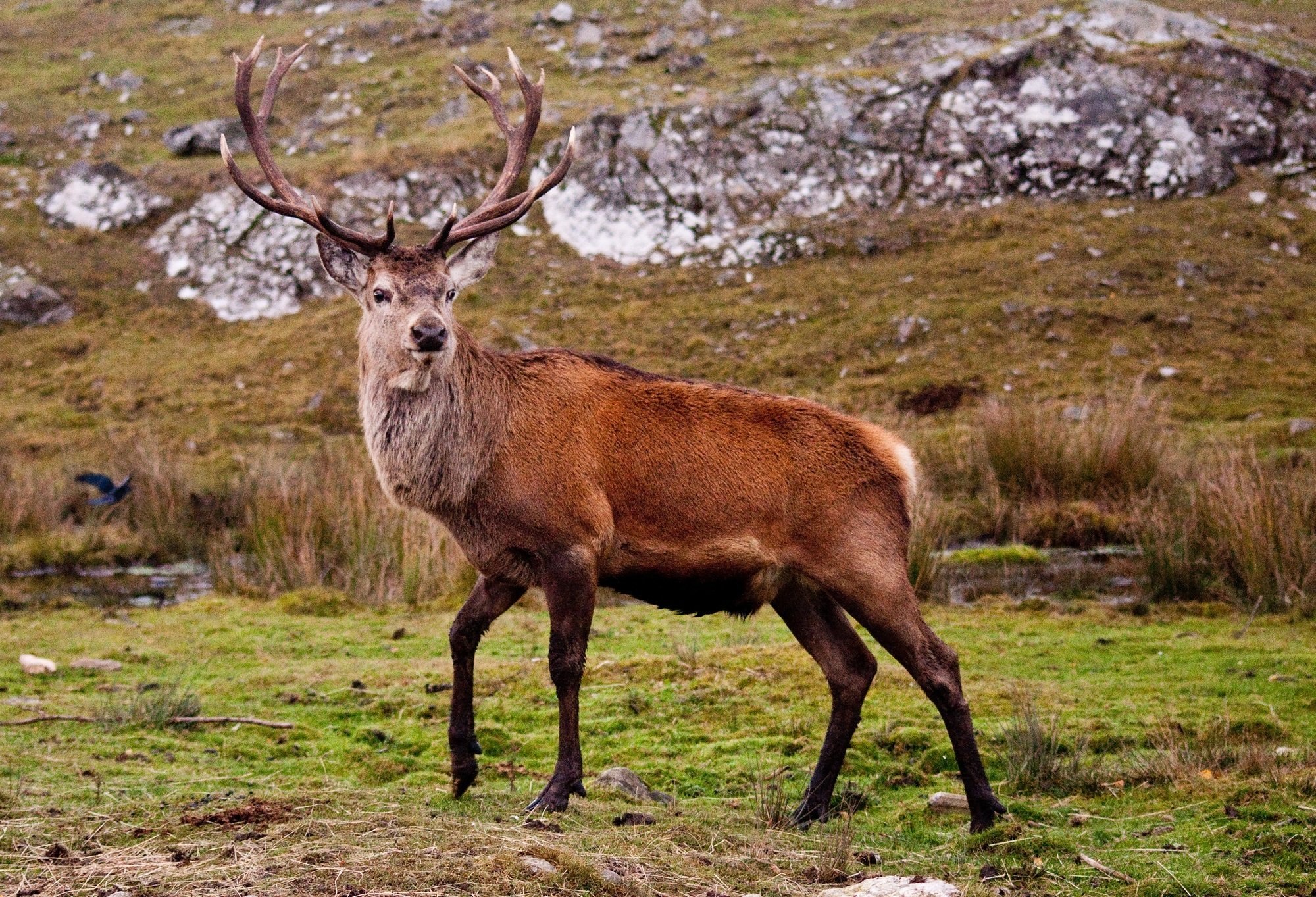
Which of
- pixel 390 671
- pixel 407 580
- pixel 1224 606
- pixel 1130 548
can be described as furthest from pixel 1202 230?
pixel 390 671

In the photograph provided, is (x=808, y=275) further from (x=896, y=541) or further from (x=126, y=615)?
(x=896, y=541)

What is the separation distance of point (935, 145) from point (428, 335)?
20159 millimetres

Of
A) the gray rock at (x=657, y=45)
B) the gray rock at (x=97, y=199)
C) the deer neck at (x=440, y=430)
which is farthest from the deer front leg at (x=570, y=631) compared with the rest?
the gray rock at (x=657, y=45)

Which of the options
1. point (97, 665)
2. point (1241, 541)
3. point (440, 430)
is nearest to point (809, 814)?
point (440, 430)

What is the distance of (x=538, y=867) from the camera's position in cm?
447

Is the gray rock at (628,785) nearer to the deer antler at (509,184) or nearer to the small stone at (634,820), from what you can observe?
the small stone at (634,820)

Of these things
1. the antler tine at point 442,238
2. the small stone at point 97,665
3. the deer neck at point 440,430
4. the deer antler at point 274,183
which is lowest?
the small stone at point 97,665

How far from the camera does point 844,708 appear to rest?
6637 millimetres

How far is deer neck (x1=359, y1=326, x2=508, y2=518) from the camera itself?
6.34 metres

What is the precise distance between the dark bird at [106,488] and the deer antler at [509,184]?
30.8ft

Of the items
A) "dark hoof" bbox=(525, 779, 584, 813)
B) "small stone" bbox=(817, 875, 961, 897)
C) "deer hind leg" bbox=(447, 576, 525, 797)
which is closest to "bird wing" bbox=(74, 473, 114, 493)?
"deer hind leg" bbox=(447, 576, 525, 797)

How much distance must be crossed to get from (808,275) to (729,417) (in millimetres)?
16825

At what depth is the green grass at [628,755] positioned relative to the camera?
15.6ft

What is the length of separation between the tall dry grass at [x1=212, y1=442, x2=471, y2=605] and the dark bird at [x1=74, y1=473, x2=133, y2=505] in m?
2.44
